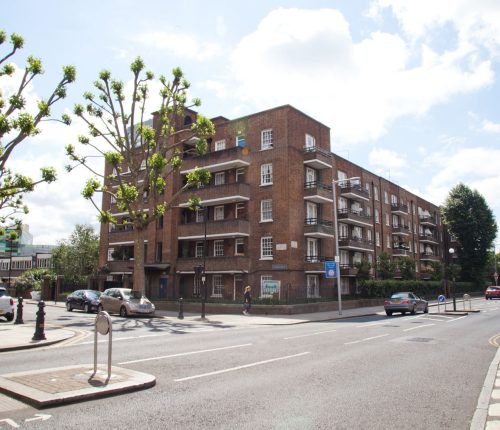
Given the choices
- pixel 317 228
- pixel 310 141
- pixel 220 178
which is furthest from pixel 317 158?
pixel 220 178

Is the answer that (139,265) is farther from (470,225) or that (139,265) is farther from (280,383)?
(470,225)

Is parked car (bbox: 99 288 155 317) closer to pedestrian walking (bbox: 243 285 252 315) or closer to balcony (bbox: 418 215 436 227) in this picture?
pedestrian walking (bbox: 243 285 252 315)

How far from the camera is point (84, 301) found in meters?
29.3

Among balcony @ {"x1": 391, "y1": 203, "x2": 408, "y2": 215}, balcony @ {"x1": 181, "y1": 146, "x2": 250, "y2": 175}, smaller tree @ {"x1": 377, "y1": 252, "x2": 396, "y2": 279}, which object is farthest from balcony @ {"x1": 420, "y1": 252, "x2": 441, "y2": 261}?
balcony @ {"x1": 181, "y1": 146, "x2": 250, "y2": 175}

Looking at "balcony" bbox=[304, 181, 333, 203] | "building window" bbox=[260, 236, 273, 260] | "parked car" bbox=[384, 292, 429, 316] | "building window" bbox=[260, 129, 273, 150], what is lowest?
"parked car" bbox=[384, 292, 429, 316]

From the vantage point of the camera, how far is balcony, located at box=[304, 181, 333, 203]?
35.9 meters

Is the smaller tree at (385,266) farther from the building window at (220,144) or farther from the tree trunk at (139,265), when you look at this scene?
the tree trunk at (139,265)

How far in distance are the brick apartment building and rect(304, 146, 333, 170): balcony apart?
8 centimetres

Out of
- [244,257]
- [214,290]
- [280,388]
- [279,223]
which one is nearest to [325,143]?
[279,223]

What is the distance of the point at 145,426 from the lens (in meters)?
5.37

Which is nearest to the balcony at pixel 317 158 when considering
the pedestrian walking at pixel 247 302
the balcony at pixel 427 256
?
the pedestrian walking at pixel 247 302

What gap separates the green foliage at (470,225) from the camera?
6419 cm

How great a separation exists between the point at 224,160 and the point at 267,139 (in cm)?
395

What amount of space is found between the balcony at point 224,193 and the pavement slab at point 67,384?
27.5 meters
